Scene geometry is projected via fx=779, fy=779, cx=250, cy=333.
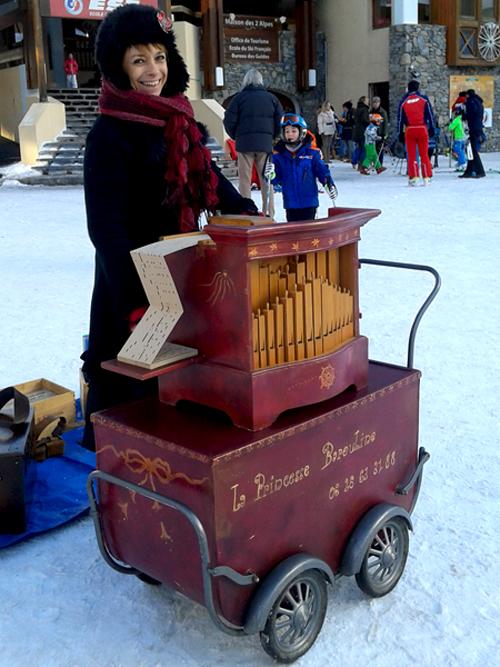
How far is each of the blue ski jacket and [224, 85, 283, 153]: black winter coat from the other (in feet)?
8.79

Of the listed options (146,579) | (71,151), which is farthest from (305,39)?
(146,579)

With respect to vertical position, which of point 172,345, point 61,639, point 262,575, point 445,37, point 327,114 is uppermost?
point 445,37

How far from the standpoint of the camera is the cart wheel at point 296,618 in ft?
5.68

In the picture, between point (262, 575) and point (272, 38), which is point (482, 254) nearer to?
point (262, 575)

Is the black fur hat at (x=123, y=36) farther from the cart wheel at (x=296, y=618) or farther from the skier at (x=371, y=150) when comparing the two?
the skier at (x=371, y=150)

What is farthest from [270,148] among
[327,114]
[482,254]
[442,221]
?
[327,114]

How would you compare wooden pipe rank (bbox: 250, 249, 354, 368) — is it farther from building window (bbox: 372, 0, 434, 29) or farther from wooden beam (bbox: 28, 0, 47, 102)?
building window (bbox: 372, 0, 434, 29)

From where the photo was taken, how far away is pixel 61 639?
6.24 ft

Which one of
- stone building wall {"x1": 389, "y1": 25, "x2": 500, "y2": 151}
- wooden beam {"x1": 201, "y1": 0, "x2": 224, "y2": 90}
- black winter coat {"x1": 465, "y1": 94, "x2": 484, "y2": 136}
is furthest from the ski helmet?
stone building wall {"x1": 389, "y1": 25, "x2": 500, "y2": 151}

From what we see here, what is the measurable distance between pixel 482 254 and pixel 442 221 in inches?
78.5

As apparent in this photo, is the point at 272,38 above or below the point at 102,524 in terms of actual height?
above

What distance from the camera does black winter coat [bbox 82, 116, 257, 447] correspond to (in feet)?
7.23

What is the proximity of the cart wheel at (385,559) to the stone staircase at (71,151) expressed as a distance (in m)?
12.0

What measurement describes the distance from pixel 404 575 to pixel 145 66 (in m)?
1.61
